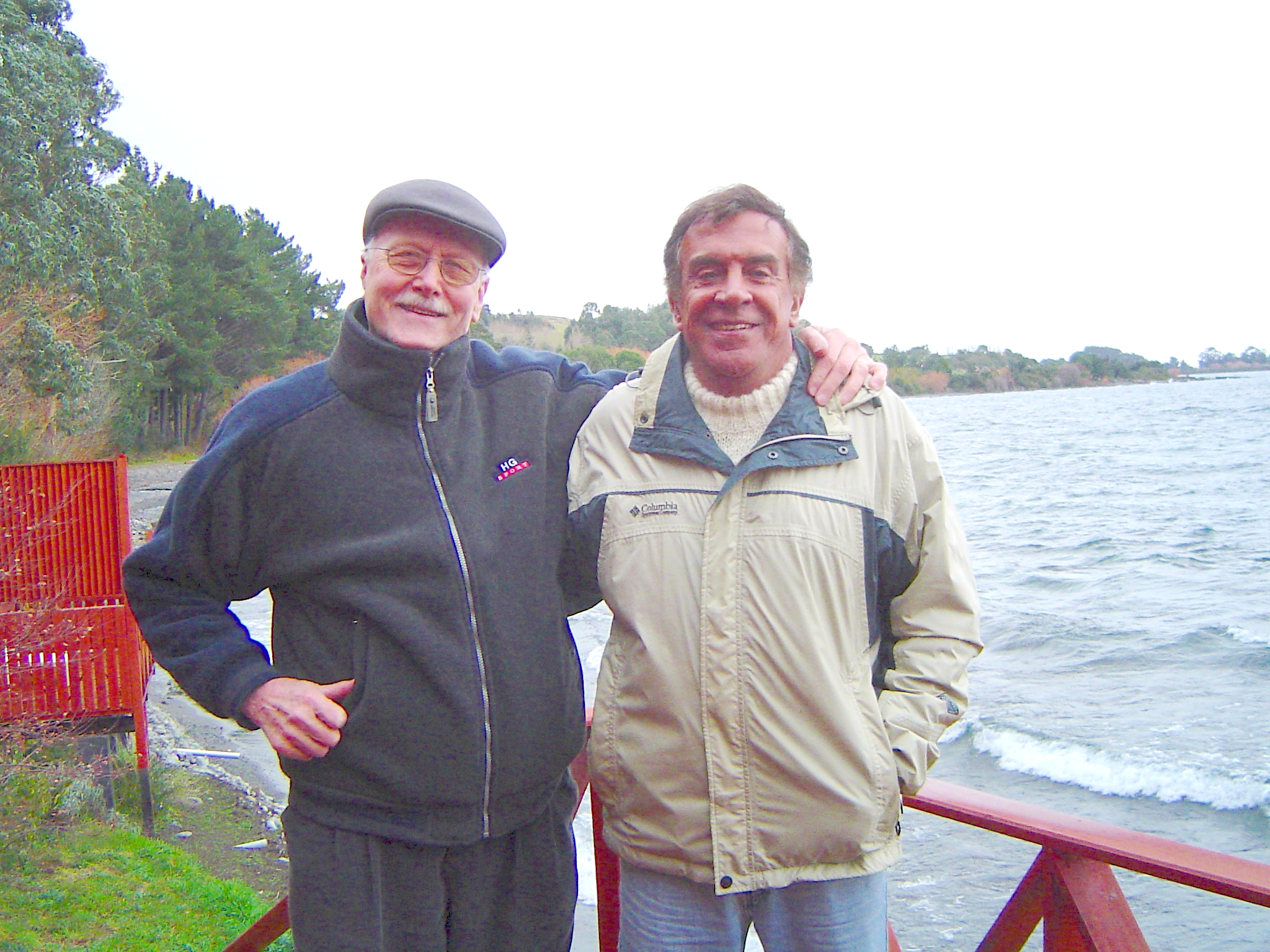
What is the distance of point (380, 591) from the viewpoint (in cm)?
214

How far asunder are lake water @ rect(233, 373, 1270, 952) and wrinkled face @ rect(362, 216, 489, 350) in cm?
566

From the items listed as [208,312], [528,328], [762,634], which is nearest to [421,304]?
[762,634]

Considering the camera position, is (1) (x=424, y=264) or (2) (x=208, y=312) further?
(2) (x=208, y=312)

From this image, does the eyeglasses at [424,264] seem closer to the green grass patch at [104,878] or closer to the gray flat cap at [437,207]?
the gray flat cap at [437,207]

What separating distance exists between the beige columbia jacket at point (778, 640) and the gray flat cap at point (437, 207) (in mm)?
562

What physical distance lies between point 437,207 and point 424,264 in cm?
13

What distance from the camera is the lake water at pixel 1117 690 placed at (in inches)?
324

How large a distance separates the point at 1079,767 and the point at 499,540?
1087cm

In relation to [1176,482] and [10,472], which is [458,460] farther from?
[1176,482]

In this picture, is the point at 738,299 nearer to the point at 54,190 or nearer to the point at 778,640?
the point at 778,640

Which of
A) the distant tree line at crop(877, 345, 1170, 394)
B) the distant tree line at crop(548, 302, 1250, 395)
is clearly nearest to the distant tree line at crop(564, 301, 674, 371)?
the distant tree line at crop(548, 302, 1250, 395)

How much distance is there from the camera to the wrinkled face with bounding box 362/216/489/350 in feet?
7.33

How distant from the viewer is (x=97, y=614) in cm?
675

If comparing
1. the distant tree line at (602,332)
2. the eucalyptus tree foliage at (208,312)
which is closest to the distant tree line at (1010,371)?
the distant tree line at (602,332)
